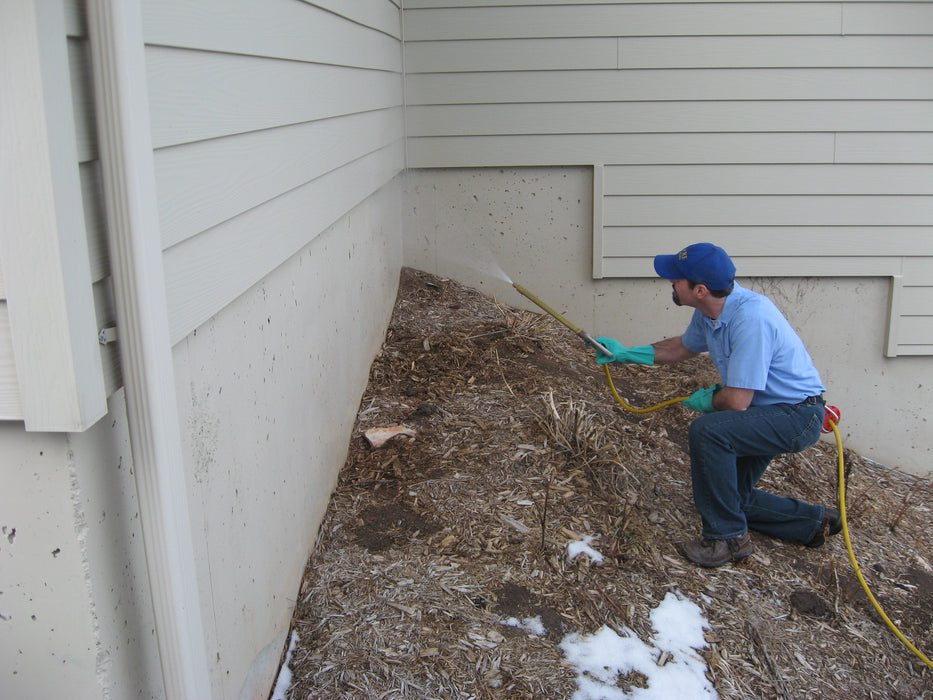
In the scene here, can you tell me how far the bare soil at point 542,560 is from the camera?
3.19m

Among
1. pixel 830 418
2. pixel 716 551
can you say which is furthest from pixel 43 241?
pixel 830 418

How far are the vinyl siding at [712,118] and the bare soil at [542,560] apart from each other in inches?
73.3

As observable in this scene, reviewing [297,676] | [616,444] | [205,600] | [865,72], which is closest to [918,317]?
[865,72]

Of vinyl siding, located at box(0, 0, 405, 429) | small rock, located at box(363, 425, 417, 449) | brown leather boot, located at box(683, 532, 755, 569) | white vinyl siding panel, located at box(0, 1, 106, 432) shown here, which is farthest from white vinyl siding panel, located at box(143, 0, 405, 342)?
brown leather boot, located at box(683, 532, 755, 569)

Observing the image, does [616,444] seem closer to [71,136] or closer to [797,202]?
[797,202]

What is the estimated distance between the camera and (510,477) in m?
4.36

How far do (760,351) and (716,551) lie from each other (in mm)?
986

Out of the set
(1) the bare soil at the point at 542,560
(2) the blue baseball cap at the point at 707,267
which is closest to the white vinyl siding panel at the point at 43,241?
(1) the bare soil at the point at 542,560

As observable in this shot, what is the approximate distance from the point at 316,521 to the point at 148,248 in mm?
2243

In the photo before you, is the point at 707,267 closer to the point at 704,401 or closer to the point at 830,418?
the point at 704,401

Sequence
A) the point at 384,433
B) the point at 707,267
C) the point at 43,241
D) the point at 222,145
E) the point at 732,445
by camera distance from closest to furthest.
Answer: the point at 43,241, the point at 222,145, the point at 707,267, the point at 732,445, the point at 384,433

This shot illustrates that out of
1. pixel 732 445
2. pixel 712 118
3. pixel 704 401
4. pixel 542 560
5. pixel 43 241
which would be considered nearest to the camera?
pixel 43 241

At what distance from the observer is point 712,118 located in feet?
21.6

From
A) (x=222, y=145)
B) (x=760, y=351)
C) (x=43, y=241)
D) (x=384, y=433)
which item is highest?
(x=222, y=145)
